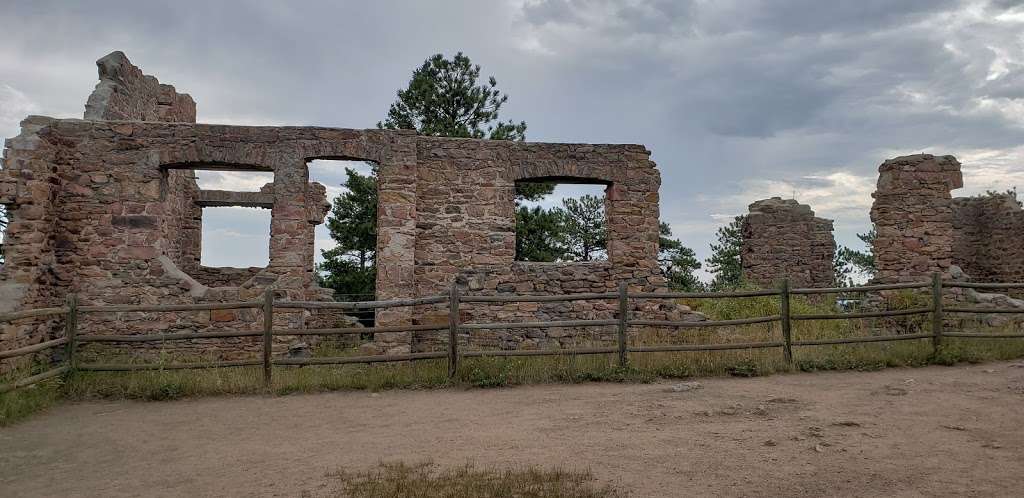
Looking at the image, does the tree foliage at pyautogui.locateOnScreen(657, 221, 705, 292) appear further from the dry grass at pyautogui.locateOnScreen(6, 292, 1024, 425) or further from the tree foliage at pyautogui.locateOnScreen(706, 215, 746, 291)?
the dry grass at pyautogui.locateOnScreen(6, 292, 1024, 425)

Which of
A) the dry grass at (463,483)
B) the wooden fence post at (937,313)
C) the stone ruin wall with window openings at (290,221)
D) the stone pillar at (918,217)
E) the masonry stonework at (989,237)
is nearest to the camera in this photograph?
the dry grass at (463,483)

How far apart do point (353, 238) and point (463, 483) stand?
1313cm

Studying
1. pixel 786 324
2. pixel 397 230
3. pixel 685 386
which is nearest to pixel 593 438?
pixel 685 386

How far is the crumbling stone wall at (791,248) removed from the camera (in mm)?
14086

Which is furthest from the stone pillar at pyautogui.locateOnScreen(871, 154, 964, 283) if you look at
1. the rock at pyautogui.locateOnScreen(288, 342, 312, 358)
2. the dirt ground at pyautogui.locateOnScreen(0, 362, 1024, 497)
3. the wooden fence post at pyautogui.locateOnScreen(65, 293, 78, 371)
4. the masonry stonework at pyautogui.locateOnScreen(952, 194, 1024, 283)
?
the wooden fence post at pyautogui.locateOnScreen(65, 293, 78, 371)

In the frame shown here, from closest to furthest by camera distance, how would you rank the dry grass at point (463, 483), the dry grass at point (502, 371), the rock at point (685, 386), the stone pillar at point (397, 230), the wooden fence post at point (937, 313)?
the dry grass at point (463, 483) → the rock at point (685, 386) → the dry grass at point (502, 371) → the wooden fence post at point (937, 313) → the stone pillar at point (397, 230)

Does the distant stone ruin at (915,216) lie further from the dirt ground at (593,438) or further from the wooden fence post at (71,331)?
the wooden fence post at (71,331)

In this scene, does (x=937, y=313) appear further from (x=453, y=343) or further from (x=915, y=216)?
(x=453, y=343)

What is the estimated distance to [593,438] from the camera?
4918 mm

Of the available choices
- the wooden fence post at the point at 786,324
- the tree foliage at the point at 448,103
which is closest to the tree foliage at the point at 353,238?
the tree foliage at the point at 448,103

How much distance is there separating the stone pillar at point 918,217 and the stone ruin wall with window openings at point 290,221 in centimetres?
427

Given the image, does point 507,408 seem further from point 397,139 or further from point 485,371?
point 397,139

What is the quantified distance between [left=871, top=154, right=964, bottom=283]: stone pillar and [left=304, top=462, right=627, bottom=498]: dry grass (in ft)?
30.4

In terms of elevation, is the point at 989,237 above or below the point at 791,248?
above
